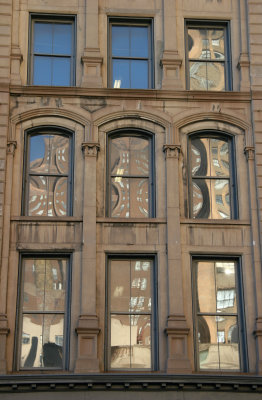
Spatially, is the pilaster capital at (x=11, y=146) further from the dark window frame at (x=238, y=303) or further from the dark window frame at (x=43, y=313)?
the dark window frame at (x=238, y=303)

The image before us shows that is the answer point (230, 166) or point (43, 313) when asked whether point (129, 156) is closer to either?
point (230, 166)

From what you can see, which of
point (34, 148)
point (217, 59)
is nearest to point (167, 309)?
point (34, 148)

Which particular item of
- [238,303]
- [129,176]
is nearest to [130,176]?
[129,176]

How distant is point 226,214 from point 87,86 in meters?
5.13

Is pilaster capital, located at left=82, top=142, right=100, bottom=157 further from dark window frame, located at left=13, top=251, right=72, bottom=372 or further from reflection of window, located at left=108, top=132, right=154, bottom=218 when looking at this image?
dark window frame, located at left=13, top=251, right=72, bottom=372

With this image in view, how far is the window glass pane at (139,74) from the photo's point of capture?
22375 mm

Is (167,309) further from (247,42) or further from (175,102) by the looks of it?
(247,42)

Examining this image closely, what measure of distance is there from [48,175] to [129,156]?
2.25 meters

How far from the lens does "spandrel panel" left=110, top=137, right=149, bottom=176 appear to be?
2142 cm

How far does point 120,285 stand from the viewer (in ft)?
66.0

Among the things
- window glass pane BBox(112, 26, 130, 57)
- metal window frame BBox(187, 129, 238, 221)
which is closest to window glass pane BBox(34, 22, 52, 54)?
window glass pane BBox(112, 26, 130, 57)

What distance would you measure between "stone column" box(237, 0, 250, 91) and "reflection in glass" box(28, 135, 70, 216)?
515cm

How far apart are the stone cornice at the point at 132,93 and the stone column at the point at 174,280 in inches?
62.8

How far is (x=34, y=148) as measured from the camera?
21.5 meters
